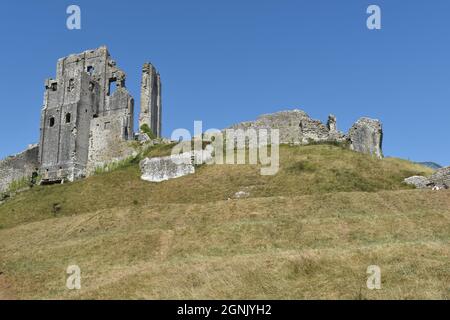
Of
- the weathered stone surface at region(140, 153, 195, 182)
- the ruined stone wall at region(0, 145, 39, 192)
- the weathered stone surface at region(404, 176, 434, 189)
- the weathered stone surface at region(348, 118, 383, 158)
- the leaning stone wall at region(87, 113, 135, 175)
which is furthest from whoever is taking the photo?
the ruined stone wall at region(0, 145, 39, 192)

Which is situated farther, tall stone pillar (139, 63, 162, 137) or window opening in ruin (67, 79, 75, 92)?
tall stone pillar (139, 63, 162, 137)

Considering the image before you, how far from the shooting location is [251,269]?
2292cm

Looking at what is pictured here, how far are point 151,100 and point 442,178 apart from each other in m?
42.4

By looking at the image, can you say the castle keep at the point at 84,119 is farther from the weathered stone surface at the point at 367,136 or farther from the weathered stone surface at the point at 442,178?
the weathered stone surface at the point at 442,178

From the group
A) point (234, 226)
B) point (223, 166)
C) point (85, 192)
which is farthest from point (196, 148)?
point (234, 226)

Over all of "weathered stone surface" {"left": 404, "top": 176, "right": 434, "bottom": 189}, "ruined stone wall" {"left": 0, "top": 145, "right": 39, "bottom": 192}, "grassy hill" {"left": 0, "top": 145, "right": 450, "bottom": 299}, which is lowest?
"grassy hill" {"left": 0, "top": 145, "right": 450, "bottom": 299}

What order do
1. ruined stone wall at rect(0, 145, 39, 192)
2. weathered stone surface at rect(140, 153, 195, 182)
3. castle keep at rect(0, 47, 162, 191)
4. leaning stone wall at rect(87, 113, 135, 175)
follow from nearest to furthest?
weathered stone surface at rect(140, 153, 195, 182), leaning stone wall at rect(87, 113, 135, 175), castle keep at rect(0, 47, 162, 191), ruined stone wall at rect(0, 145, 39, 192)

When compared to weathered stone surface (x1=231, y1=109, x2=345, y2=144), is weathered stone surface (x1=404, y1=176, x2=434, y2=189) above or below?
below

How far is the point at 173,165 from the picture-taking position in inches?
1978

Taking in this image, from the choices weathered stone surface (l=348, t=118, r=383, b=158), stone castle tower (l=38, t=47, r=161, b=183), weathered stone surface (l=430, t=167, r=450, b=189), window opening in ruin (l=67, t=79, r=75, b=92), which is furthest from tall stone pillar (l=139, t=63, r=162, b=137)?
weathered stone surface (l=430, t=167, r=450, b=189)

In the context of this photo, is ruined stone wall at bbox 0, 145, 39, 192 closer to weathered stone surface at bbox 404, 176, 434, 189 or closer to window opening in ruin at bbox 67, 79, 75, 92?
window opening in ruin at bbox 67, 79, 75, 92

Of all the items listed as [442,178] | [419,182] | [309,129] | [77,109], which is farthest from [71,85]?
[442,178]

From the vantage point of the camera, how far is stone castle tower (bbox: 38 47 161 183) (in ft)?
212

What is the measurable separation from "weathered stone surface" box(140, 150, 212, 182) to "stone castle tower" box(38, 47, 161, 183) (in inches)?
505
